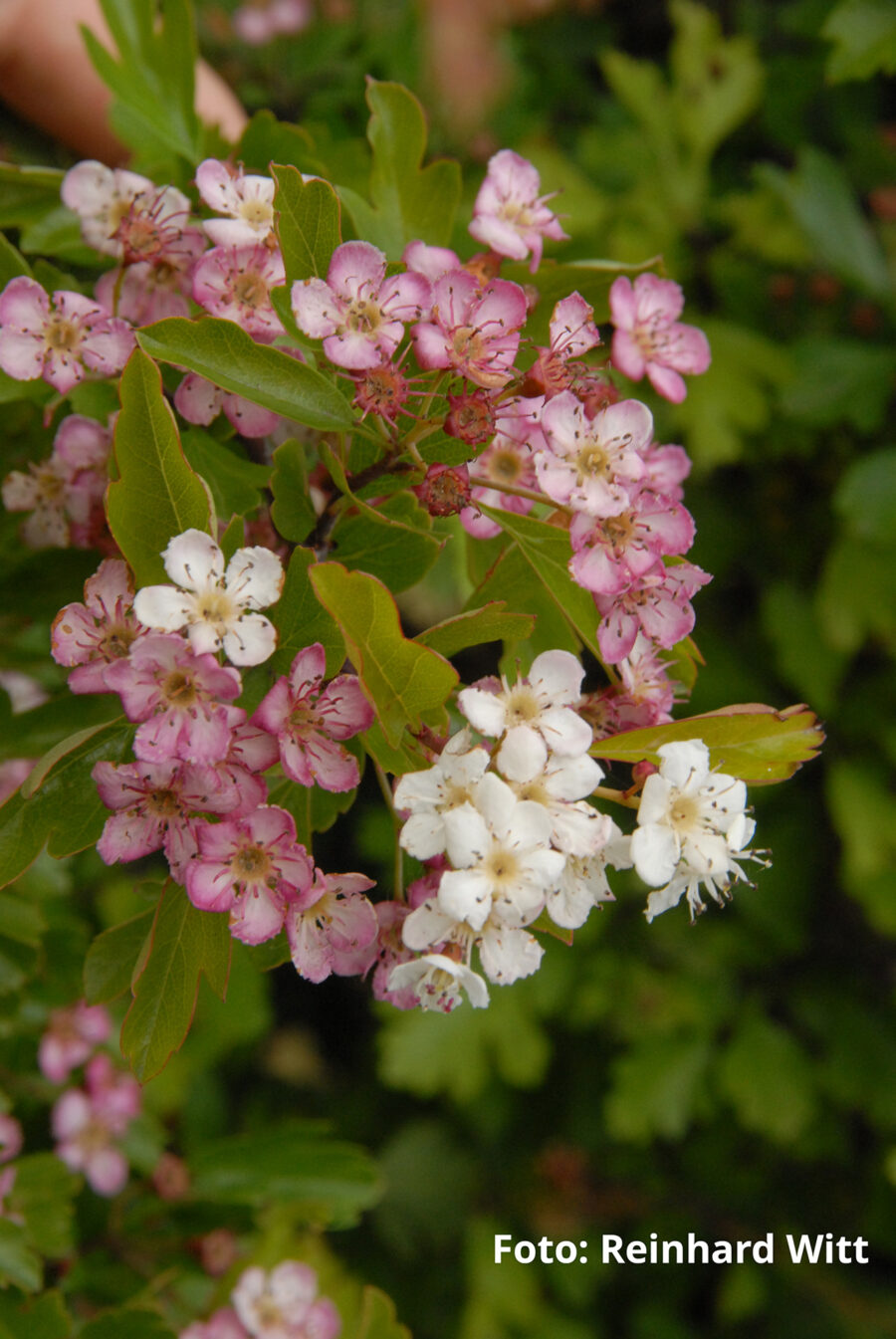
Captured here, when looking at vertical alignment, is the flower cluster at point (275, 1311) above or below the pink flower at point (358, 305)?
below

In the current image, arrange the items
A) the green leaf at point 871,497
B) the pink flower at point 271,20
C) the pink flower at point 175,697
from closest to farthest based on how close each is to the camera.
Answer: the pink flower at point 175,697
the green leaf at point 871,497
the pink flower at point 271,20

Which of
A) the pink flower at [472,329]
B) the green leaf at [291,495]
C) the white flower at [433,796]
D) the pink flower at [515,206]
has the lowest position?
the white flower at [433,796]

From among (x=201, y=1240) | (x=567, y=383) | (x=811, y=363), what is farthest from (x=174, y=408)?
(x=811, y=363)

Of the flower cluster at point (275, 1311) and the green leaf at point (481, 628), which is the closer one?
the green leaf at point (481, 628)

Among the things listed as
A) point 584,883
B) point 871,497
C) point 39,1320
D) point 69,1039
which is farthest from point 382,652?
point 871,497

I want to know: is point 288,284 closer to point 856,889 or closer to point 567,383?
point 567,383

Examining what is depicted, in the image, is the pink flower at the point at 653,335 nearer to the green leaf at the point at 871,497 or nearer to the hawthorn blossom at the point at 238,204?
the hawthorn blossom at the point at 238,204

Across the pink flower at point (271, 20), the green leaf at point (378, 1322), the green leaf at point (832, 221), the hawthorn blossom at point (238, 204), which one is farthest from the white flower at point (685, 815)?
the pink flower at point (271, 20)
